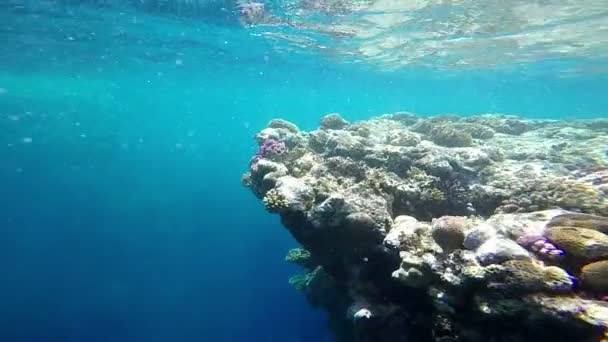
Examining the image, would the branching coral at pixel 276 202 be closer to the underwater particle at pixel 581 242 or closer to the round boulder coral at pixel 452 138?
the underwater particle at pixel 581 242

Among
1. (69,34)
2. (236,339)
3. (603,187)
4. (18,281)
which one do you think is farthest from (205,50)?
(603,187)

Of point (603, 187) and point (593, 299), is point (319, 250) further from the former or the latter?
point (603, 187)

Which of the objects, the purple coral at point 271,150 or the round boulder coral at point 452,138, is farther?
the round boulder coral at point 452,138

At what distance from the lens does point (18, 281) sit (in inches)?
1254

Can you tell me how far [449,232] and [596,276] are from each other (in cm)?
213

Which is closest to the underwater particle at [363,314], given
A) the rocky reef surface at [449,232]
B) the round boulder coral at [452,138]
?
the rocky reef surface at [449,232]

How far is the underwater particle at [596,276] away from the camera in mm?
4934

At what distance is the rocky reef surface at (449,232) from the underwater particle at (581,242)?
0.6 inches

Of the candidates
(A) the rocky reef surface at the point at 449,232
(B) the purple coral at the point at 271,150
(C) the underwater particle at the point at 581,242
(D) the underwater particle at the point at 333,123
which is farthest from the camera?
(D) the underwater particle at the point at 333,123

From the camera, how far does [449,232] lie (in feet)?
21.6

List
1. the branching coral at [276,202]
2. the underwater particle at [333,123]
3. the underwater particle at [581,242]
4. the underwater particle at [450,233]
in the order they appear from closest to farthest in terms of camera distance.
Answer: the underwater particle at [581,242], the underwater particle at [450,233], the branching coral at [276,202], the underwater particle at [333,123]

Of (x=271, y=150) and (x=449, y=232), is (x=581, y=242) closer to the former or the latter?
(x=449, y=232)

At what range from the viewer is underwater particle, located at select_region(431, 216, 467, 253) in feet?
21.4

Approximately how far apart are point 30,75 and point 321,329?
46.8 metres
